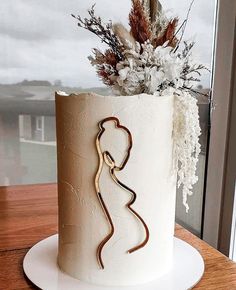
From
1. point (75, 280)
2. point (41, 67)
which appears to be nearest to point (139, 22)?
point (75, 280)

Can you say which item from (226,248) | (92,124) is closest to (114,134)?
(92,124)

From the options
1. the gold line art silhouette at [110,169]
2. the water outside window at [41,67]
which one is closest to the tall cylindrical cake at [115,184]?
the gold line art silhouette at [110,169]

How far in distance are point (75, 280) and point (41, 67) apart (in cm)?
111

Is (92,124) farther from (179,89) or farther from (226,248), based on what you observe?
(226,248)

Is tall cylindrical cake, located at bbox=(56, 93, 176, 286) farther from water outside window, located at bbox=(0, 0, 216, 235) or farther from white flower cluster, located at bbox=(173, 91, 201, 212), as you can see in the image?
water outside window, located at bbox=(0, 0, 216, 235)

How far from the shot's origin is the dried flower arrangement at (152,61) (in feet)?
1.80

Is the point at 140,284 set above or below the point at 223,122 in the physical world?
below

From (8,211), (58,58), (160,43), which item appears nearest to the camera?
(160,43)

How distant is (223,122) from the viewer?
1565 millimetres

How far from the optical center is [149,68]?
547 mm

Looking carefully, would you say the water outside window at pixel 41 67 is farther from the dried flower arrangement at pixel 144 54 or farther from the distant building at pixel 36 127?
the dried flower arrangement at pixel 144 54

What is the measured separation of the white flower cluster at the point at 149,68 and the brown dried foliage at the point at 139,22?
0.01 m

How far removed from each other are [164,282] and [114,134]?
275 mm

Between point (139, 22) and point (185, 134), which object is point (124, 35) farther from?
point (185, 134)
